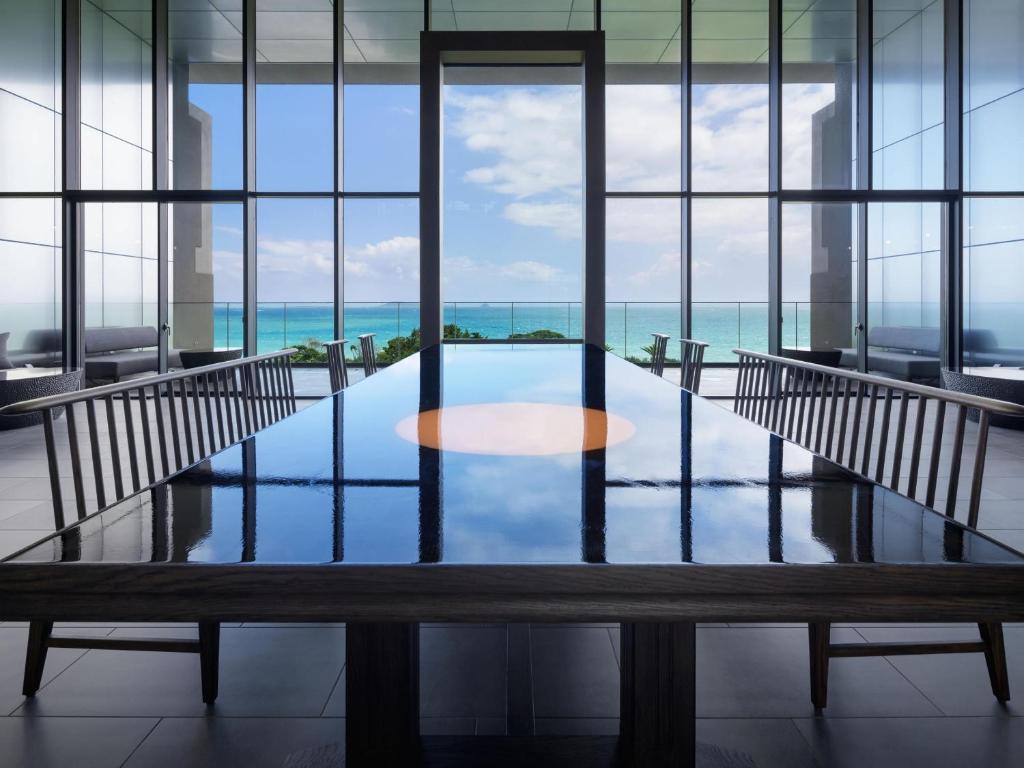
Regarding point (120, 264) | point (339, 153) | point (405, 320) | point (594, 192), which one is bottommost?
point (405, 320)

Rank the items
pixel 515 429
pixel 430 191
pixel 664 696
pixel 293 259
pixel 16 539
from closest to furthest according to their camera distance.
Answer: pixel 664 696, pixel 515 429, pixel 16 539, pixel 430 191, pixel 293 259

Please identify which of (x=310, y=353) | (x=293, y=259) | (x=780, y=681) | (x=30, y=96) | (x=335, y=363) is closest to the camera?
(x=780, y=681)

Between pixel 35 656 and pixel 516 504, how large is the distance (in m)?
1.52

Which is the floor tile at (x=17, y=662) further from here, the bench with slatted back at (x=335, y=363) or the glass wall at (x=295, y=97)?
the glass wall at (x=295, y=97)

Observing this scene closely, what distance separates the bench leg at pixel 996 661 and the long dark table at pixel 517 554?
930mm

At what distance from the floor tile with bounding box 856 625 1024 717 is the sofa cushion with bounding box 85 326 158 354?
6566 mm

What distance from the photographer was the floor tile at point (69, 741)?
1515mm

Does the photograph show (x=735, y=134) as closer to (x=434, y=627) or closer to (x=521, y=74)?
(x=521, y=74)

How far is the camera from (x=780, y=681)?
186cm

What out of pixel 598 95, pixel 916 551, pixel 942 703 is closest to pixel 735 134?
pixel 598 95

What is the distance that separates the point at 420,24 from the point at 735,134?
127 inches

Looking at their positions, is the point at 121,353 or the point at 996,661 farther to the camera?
the point at 121,353

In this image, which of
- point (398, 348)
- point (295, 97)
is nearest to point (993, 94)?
point (398, 348)

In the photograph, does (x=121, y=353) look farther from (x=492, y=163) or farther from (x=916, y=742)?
(x=916, y=742)
